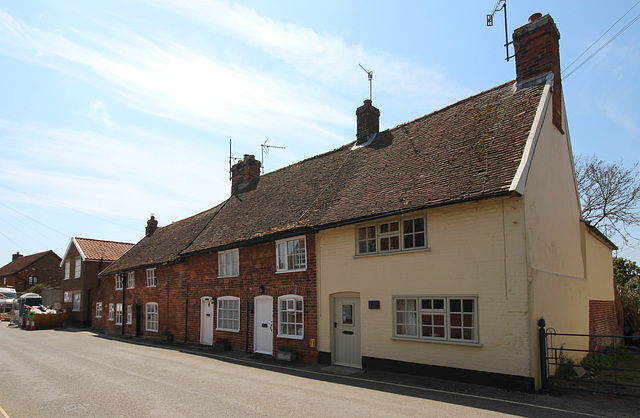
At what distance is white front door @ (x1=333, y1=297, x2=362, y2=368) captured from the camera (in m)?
13.4

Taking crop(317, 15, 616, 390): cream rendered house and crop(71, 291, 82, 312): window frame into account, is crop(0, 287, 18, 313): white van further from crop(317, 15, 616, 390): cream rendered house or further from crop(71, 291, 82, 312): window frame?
crop(317, 15, 616, 390): cream rendered house

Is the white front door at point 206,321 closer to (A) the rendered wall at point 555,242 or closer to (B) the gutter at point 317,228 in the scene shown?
(B) the gutter at point 317,228

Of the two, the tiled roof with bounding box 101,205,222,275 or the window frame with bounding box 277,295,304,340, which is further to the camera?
the tiled roof with bounding box 101,205,222,275

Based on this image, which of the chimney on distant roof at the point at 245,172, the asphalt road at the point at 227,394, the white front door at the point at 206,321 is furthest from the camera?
the chimney on distant roof at the point at 245,172

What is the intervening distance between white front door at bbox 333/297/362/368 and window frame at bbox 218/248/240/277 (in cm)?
590

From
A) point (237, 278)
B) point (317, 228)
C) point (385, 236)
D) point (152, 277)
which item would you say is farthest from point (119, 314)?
point (385, 236)

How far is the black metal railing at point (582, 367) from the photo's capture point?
9102mm

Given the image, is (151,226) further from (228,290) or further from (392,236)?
(392,236)

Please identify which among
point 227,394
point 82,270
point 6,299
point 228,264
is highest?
point 228,264

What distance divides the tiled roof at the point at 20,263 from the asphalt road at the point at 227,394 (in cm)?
5589

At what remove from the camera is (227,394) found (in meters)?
9.66

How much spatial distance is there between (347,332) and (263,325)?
4364 mm

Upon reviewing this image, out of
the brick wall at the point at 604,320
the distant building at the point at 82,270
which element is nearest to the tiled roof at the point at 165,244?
the distant building at the point at 82,270

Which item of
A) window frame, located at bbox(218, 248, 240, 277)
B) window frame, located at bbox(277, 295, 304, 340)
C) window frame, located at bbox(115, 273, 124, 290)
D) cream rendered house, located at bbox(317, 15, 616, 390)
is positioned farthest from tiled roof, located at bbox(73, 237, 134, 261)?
cream rendered house, located at bbox(317, 15, 616, 390)
